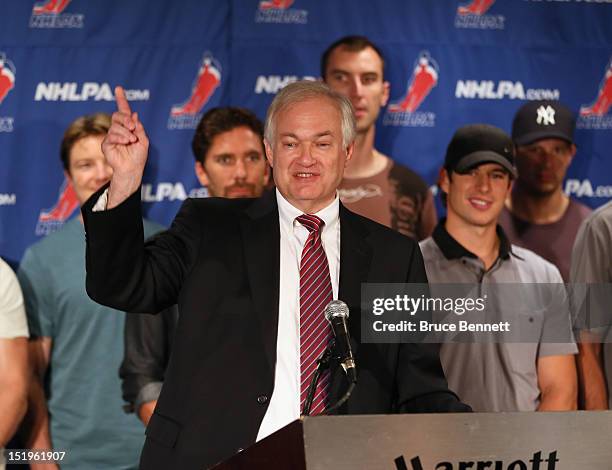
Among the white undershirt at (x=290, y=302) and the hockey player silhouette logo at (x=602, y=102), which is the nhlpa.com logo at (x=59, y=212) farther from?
the hockey player silhouette logo at (x=602, y=102)

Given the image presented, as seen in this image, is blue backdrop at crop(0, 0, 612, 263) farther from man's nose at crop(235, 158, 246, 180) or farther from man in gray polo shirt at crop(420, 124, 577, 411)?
man in gray polo shirt at crop(420, 124, 577, 411)

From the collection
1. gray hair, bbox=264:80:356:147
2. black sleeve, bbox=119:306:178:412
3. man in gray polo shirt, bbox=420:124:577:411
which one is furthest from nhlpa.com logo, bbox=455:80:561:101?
gray hair, bbox=264:80:356:147

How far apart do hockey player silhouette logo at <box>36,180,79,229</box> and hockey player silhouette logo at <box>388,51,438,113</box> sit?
143 cm

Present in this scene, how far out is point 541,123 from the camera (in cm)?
448

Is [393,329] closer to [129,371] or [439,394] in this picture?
[439,394]

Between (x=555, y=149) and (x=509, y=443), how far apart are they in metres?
2.91

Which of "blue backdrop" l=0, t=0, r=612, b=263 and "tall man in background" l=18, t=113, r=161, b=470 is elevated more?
"blue backdrop" l=0, t=0, r=612, b=263

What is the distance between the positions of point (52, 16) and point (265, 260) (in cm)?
229

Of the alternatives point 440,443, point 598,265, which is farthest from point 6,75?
point 440,443

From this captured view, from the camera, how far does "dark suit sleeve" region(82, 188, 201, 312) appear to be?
2.19 meters

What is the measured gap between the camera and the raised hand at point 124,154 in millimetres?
2182

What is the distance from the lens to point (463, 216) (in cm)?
408

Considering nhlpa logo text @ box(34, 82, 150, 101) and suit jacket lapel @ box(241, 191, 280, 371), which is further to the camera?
nhlpa logo text @ box(34, 82, 150, 101)

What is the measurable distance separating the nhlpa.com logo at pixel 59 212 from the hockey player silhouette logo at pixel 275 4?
44.8 inches
